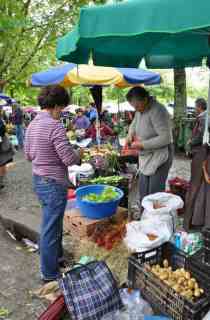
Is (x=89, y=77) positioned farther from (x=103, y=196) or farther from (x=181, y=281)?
(x=181, y=281)

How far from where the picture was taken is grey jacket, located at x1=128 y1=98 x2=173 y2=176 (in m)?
3.50

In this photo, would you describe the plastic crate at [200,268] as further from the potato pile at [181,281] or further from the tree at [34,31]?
the tree at [34,31]

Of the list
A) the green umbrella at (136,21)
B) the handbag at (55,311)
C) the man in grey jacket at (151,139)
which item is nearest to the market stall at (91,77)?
the man in grey jacket at (151,139)

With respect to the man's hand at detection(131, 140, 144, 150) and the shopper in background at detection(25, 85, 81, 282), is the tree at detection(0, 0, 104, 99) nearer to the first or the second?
the man's hand at detection(131, 140, 144, 150)

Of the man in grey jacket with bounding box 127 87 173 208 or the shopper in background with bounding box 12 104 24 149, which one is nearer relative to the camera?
the man in grey jacket with bounding box 127 87 173 208

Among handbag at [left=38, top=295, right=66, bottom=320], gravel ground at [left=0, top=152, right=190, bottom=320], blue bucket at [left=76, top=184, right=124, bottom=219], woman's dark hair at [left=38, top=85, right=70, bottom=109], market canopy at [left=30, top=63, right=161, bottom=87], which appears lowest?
gravel ground at [left=0, top=152, right=190, bottom=320]

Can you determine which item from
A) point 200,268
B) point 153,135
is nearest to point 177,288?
point 200,268

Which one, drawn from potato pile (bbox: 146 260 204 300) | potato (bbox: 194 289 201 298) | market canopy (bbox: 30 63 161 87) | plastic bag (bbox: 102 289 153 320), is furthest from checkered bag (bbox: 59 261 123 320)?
market canopy (bbox: 30 63 161 87)

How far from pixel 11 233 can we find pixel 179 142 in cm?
660

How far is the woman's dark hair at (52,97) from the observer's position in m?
2.86

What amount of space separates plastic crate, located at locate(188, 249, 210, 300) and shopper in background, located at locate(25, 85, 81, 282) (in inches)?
51.3

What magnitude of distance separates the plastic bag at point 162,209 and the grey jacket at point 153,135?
38cm

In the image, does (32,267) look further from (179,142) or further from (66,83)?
(179,142)

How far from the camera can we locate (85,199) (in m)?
3.84
